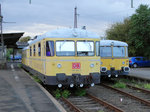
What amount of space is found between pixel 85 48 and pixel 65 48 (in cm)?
90

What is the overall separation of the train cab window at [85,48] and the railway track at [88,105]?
1950mm

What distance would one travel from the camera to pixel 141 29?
108 feet

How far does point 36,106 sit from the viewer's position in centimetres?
768

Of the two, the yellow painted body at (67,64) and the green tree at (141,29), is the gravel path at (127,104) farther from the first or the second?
the green tree at (141,29)

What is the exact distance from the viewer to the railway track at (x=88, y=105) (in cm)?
→ 858

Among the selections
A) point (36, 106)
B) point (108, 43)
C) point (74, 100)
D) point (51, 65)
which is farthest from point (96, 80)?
point (108, 43)

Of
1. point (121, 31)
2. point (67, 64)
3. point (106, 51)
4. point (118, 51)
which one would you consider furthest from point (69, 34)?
point (121, 31)

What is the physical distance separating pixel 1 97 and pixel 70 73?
2955 millimetres

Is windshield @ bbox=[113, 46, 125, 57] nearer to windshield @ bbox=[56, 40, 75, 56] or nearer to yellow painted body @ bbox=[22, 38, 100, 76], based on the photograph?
yellow painted body @ bbox=[22, 38, 100, 76]

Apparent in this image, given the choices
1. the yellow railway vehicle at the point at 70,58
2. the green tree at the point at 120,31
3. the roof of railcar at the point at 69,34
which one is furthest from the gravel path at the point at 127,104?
the green tree at the point at 120,31

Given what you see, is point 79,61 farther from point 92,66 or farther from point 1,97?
point 1,97

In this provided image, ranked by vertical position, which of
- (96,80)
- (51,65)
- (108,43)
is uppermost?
(108,43)

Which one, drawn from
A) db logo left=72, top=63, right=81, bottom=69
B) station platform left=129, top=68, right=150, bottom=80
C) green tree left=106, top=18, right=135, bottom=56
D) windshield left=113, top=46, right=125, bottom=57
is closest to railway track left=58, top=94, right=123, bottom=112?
db logo left=72, top=63, right=81, bottom=69

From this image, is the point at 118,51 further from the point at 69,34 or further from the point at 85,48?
the point at 69,34
